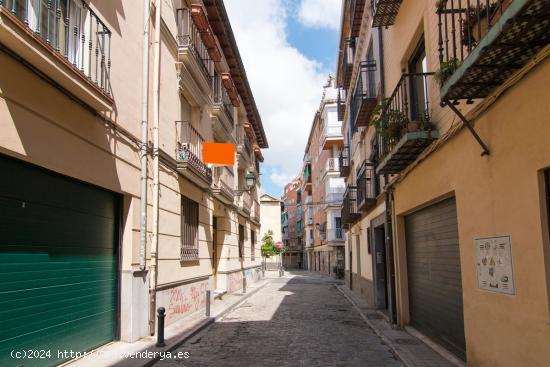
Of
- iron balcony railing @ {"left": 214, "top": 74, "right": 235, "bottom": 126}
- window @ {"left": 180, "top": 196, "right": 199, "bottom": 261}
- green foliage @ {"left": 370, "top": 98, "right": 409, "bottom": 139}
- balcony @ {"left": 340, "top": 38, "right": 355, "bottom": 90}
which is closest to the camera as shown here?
green foliage @ {"left": 370, "top": 98, "right": 409, "bottom": 139}

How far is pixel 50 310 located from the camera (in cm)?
663

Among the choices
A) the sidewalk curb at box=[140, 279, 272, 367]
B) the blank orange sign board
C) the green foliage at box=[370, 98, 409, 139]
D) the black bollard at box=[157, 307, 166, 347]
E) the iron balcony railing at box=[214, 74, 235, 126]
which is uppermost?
the iron balcony railing at box=[214, 74, 235, 126]

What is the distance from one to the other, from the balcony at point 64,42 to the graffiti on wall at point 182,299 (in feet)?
16.0

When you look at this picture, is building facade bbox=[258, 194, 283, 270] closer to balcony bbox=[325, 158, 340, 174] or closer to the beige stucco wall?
balcony bbox=[325, 158, 340, 174]

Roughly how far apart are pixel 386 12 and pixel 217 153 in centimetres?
635

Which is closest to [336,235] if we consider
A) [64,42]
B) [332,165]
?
[332,165]

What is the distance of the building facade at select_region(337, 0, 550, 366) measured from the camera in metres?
4.50

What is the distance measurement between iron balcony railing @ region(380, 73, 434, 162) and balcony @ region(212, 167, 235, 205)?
753cm

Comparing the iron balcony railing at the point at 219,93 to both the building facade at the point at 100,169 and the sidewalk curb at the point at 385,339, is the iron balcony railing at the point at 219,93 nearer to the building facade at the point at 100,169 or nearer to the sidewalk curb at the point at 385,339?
the building facade at the point at 100,169

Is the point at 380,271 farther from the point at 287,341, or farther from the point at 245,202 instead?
the point at 245,202

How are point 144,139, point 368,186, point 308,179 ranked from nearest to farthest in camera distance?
point 144,139 < point 368,186 < point 308,179

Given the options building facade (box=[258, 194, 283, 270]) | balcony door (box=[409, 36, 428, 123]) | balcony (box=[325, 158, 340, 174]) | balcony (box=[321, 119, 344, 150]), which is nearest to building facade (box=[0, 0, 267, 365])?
balcony door (box=[409, 36, 428, 123])

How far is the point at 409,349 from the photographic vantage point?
8.38m

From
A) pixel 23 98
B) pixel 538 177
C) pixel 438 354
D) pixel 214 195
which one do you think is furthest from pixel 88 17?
pixel 214 195
